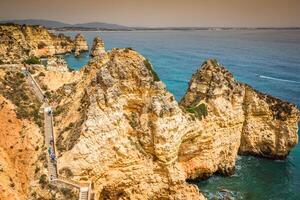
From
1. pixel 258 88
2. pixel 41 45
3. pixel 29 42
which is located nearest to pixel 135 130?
pixel 258 88

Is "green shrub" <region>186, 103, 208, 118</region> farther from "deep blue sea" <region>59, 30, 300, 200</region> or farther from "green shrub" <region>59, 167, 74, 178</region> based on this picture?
"green shrub" <region>59, 167, 74, 178</region>

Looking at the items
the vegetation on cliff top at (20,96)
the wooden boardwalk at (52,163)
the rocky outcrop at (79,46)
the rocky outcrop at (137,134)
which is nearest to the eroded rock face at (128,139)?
the rocky outcrop at (137,134)

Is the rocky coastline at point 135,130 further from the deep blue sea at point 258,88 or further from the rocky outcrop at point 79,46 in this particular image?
the rocky outcrop at point 79,46

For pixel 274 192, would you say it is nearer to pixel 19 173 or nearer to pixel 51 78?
pixel 19 173

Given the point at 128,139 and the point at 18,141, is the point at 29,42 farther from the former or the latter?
the point at 128,139

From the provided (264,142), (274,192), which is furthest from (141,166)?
(264,142)

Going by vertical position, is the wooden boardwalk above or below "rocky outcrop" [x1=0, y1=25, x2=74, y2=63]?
below

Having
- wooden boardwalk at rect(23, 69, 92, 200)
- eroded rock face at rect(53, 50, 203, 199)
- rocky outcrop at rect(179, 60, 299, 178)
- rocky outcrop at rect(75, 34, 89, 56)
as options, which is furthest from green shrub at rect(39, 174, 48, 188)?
rocky outcrop at rect(75, 34, 89, 56)
